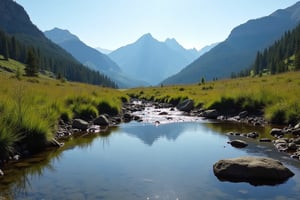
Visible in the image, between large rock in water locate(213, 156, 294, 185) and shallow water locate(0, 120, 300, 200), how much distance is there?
29cm

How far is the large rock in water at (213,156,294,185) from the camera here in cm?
1091

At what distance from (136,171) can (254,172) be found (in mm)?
4005

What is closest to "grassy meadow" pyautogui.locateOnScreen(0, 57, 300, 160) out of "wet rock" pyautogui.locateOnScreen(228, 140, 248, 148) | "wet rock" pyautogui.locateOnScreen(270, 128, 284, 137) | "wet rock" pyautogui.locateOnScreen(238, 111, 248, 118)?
"wet rock" pyautogui.locateOnScreen(238, 111, 248, 118)

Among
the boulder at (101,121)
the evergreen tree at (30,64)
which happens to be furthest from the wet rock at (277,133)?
the evergreen tree at (30,64)

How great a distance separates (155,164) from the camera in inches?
516

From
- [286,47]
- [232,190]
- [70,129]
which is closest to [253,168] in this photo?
[232,190]

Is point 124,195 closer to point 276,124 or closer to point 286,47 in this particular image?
point 276,124

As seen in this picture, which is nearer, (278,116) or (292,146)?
(292,146)

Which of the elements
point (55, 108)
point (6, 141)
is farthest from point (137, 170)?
point (55, 108)

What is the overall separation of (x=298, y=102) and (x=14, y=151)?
55.3ft

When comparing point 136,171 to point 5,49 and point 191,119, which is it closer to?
point 191,119

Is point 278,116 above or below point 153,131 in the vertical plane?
above

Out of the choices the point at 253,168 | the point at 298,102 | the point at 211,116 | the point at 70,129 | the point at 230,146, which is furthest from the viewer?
the point at 211,116

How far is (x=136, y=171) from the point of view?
12109 mm
